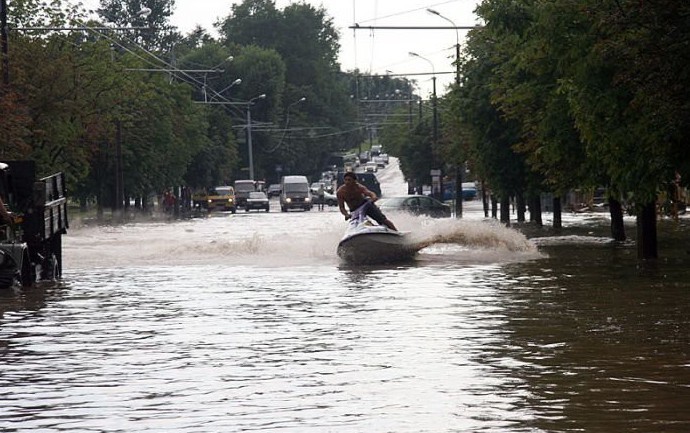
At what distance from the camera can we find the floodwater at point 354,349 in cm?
1201

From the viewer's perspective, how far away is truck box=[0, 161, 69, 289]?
26000mm

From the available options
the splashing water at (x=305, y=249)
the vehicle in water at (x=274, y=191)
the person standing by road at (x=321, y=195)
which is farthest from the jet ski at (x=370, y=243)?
the vehicle in water at (x=274, y=191)

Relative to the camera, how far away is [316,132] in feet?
584

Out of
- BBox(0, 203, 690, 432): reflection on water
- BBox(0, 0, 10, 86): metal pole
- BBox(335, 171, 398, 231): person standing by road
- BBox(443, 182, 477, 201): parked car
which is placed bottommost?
BBox(0, 203, 690, 432): reflection on water

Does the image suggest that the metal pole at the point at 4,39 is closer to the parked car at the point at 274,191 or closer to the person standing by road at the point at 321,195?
the person standing by road at the point at 321,195

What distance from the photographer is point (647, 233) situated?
3328 centimetres

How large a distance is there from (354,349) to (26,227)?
495 inches

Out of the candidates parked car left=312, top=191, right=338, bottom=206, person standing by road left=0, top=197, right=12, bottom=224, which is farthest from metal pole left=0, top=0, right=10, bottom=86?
parked car left=312, top=191, right=338, bottom=206

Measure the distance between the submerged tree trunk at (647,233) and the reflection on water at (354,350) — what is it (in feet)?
3.15

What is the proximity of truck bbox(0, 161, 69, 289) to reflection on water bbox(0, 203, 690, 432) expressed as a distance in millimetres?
575

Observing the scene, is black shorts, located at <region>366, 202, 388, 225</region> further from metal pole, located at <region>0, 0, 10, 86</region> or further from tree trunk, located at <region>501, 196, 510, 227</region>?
tree trunk, located at <region>501, 196, 510, 227</region>

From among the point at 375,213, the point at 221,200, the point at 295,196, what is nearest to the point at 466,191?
the point at 295,196

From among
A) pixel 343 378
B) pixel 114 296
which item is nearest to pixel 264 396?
pixel 343 378

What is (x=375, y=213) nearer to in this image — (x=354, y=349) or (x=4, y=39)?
(x=354, y=349)
